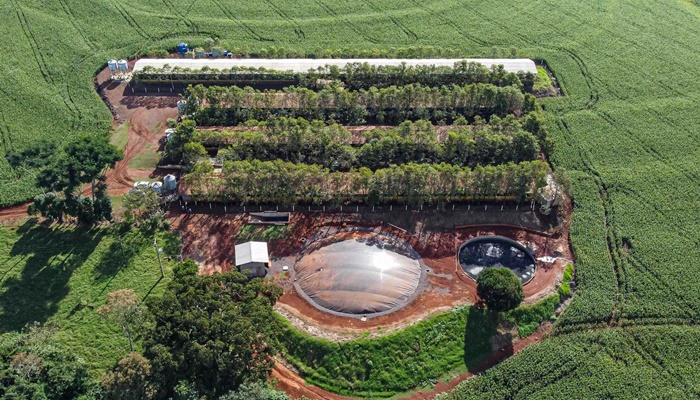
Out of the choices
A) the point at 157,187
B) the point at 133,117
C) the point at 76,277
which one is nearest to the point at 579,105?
the point at 157,187

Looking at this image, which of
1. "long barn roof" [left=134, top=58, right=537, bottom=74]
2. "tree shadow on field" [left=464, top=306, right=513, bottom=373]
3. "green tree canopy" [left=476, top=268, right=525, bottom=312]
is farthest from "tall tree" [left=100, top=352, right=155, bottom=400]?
"long barn roof" [left=134, top=58, right=537, bottom=74]

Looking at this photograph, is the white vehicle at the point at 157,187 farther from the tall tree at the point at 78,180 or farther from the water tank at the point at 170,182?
the tall tree at the point at 78,180

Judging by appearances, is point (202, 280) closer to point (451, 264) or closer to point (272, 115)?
point (451, 264)

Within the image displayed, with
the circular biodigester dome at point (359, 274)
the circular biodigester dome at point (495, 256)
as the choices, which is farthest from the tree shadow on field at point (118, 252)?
the circular biodigester dome at point (495, 256)

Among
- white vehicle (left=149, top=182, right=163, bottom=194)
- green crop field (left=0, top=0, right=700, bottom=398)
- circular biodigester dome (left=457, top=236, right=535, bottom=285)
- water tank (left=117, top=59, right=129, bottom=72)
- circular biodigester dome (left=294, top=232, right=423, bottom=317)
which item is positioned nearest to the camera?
green crop field (left=0, top=0, right=700, bottom=398)

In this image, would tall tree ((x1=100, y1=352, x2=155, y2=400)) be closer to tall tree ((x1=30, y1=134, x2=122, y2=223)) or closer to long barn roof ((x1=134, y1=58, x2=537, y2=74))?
tall tree ((x1=30, y1=134, x2=122, y2=223))

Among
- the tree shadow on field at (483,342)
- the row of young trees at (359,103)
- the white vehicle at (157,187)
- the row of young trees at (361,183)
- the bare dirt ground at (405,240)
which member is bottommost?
the tree shadow on field at (483,342)
